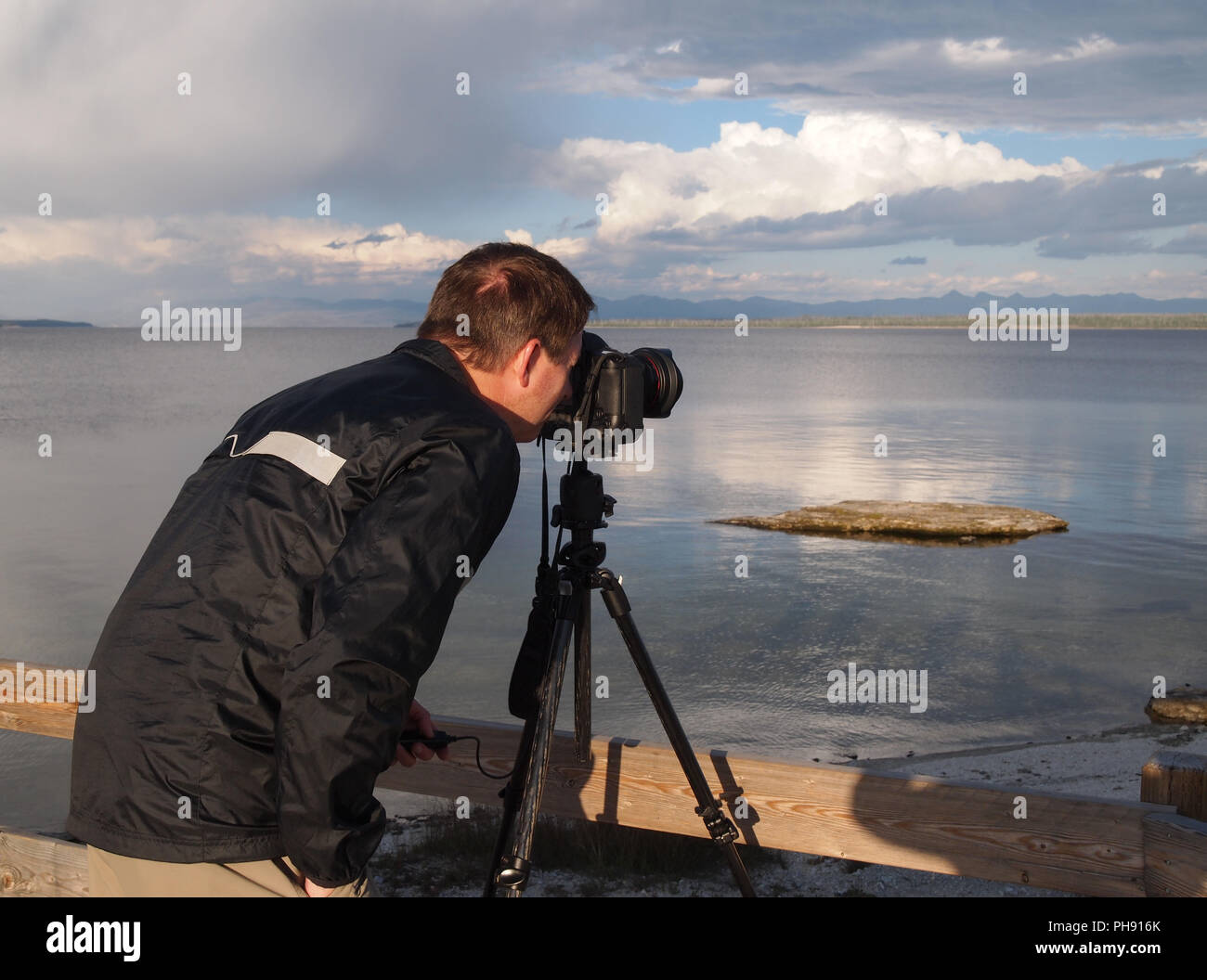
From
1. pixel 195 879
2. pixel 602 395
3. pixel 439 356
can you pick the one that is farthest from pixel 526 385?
pixel 195 879

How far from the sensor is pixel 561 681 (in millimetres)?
2033

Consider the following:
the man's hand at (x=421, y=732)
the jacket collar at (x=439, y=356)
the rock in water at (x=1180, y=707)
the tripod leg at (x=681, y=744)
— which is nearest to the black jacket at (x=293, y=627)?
the jacket collar at (x=439, y=356)

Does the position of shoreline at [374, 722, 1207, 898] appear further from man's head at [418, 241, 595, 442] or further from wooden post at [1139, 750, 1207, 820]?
man's head at [418, 241, 595, 442]

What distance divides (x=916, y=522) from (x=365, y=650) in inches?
492

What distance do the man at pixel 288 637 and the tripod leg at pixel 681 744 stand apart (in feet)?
2.70

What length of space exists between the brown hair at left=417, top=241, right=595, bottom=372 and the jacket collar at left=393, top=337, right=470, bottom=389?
1.4 inches

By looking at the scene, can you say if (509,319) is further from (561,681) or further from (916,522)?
(916,522)

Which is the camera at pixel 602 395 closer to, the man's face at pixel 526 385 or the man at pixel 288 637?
the man's face at pixel 526 385

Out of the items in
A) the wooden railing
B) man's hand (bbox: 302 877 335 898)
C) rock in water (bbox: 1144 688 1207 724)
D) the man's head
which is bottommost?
rock in water (bbox: 1144 688 1207 724)

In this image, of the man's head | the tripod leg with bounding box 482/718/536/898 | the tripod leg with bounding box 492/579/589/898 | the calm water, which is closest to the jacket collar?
the man's head

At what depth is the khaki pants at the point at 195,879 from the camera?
4.80 feet

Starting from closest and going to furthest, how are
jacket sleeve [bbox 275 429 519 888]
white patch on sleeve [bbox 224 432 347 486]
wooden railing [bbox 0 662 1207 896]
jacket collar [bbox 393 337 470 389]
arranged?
jacket sleeve [bbox 275 429 519 888]
white patch on sleeve [bbox 224 432 347 486]
jacket collar [bbox 393 337 470 389]
wooden railing [bbox 0 662 1207 896]

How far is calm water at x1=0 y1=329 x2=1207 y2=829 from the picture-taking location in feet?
24.2
